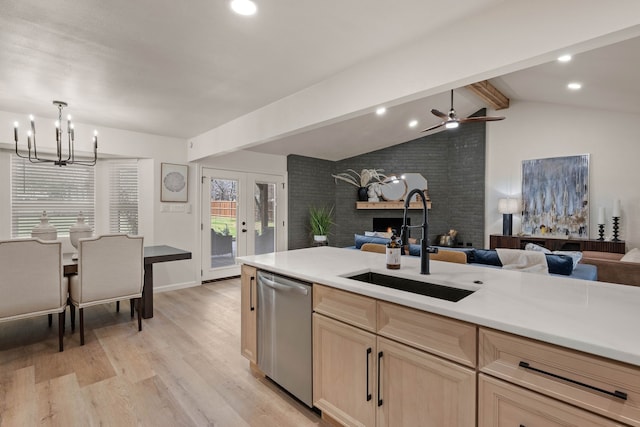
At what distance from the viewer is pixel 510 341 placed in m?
1.03

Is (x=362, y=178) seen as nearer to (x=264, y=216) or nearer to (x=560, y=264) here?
(x=264, y=216)

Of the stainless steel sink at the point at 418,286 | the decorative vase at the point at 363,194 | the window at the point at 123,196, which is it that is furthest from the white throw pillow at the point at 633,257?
the window at the point at 123,196

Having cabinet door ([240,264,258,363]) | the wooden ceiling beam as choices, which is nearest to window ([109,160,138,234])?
cabinet door ([240,264,258,363])

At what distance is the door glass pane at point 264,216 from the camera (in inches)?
224

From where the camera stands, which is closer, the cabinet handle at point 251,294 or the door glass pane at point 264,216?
the cabinet handle at point 251,294

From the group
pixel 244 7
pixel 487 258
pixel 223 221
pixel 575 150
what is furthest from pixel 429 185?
pixel 244 7

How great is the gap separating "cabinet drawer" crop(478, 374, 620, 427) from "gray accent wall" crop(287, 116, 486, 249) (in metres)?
5.20

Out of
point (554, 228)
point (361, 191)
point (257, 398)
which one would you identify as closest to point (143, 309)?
point (257, 398)

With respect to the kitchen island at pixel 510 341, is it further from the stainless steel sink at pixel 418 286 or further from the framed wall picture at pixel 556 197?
the framed wall picture at pixel 556 197

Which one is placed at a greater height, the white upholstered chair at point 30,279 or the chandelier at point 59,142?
the chandelier at point 59,142

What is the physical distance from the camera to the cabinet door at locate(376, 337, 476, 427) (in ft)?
3.76

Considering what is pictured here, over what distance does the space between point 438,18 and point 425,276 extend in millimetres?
1422

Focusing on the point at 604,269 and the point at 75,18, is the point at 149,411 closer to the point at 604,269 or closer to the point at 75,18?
the point at 75,18

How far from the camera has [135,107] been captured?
3.28m
